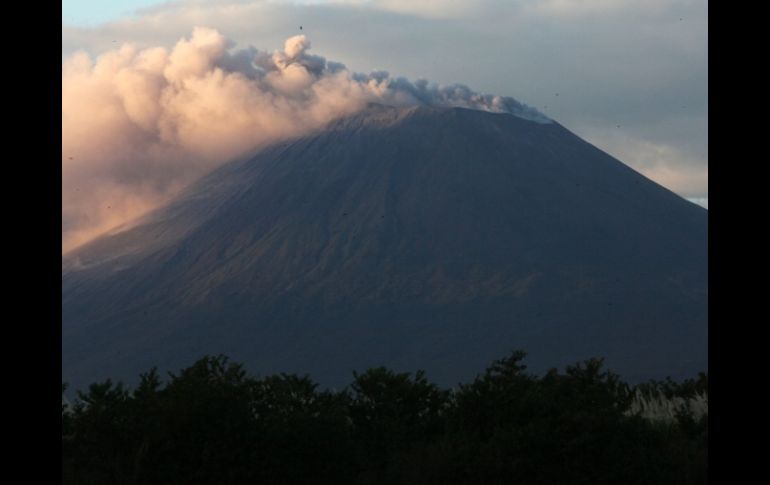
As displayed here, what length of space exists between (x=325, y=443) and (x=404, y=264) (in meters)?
127

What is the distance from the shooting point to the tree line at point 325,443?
604 inches

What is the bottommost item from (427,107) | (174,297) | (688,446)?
(688,446)

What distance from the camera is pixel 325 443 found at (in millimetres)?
15789

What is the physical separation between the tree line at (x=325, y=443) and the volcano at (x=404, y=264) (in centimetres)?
9871

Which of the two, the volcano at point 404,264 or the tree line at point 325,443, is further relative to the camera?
the volcano at point 404,264

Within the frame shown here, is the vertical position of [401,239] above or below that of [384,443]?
above

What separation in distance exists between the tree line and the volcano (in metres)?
98.7

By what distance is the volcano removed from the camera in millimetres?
126000
